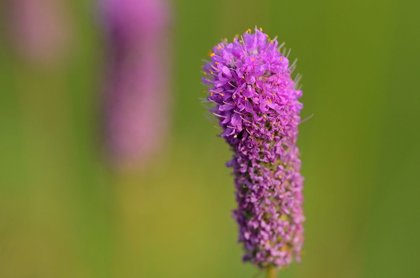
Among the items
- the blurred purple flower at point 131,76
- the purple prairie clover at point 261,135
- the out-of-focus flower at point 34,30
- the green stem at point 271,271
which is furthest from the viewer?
the out-of-focus flower at point 34,30

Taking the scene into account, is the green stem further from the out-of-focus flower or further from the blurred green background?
the out-of-focus flower

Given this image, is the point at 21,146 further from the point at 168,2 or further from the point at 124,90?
the point at 168,2

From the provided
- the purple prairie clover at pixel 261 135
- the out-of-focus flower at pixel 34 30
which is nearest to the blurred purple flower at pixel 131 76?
the out-of-focus flower at pixel 34 30

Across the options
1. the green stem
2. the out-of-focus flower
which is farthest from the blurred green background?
the green stem

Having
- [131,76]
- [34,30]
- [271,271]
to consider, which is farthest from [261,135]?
[34,30]

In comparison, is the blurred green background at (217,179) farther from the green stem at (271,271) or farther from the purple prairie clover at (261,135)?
the purple prairie clover at (261,135)

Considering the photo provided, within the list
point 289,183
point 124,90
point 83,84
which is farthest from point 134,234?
point 83,84
